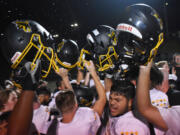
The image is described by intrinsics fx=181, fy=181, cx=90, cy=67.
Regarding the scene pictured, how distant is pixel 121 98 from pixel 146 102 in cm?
55

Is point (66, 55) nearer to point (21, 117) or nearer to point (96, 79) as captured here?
point (96, 79)

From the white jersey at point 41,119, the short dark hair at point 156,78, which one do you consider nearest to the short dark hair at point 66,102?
the white jersey at point 41,119

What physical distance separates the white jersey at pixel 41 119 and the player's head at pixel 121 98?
0.92m

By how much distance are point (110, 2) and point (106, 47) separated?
6.84m

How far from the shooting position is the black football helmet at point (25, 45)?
2.09 m

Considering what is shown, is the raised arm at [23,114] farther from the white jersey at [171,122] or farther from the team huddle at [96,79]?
the white jersey at [171,122]

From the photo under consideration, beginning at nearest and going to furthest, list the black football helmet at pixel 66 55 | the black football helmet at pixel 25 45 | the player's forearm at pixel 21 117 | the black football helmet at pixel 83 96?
the player's forearm at pixel 21 117 → the black football helmet at pixel 25 45 → the black football helmet at pixel 66 55 → the black football helmet at pixel 83 96

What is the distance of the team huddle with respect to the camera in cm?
162

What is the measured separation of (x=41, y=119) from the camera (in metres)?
2.64

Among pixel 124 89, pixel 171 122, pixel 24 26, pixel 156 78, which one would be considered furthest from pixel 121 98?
pixel 24 26

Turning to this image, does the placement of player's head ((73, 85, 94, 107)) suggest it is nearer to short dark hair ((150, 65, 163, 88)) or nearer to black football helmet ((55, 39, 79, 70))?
black football helmet ((55, 39, 79, 70))

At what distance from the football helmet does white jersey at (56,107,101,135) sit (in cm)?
86

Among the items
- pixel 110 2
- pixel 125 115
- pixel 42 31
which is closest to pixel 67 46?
pixel 42 31

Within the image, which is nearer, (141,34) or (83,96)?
(141,34)
